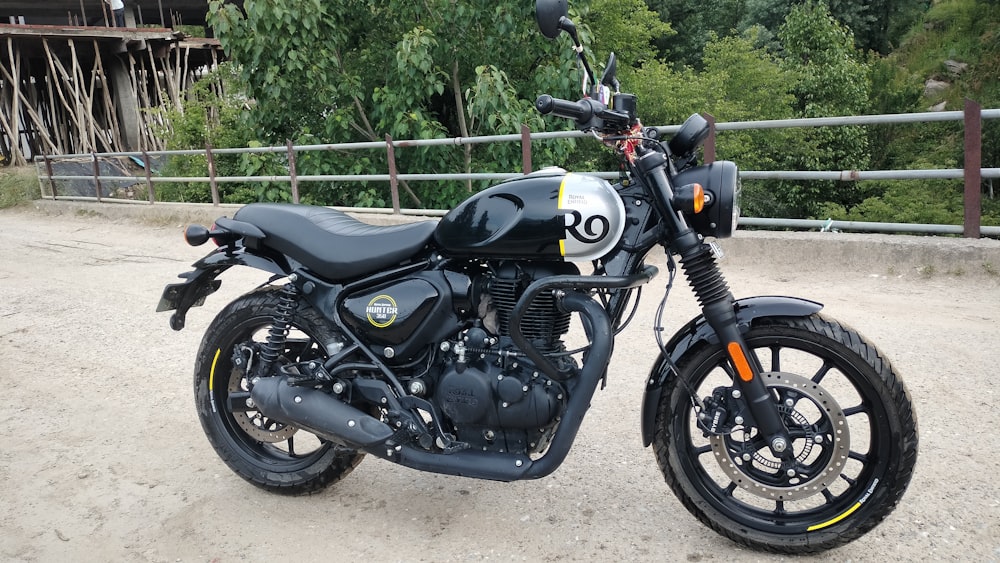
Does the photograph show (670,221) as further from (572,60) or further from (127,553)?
(572,60)

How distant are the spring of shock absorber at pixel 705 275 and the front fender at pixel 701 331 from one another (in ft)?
0.30

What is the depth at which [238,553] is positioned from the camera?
9.44 ft

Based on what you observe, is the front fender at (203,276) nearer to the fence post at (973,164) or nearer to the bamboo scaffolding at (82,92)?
the fence post at (973,164)

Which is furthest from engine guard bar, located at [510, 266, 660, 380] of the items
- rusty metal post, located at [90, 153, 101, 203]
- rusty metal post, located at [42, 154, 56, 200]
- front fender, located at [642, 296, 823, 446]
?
rusty metal post, located at [42, 154, 56, 200]

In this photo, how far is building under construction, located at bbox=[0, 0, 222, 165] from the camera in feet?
68.4

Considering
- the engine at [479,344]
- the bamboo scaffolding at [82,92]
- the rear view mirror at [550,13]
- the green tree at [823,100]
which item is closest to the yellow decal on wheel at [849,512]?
the engine at [479,344]

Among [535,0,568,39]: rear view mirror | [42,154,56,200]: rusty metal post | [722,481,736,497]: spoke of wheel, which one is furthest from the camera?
[42,154,56,200]: rusty metal post

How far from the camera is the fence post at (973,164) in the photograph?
5.98m

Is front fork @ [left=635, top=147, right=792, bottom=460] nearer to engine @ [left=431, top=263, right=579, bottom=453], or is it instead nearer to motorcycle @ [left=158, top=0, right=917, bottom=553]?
motorcycle @ [left=158, top=0, right=917, bottom=553]

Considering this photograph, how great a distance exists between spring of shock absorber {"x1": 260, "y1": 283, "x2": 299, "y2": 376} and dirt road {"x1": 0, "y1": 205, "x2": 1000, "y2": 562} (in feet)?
2.01

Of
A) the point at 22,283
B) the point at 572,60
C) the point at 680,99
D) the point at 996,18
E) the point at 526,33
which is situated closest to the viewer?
the point at 22,283

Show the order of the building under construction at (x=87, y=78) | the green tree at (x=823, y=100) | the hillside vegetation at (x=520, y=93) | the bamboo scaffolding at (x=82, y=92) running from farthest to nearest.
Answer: the bamboo scaffolding at (x=82, y=92), the building under construction at (x=87, y=78), the green tree at (x=823, y=100), the hillside vegetation at (x=520, y=93)

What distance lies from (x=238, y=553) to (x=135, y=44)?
22300mm

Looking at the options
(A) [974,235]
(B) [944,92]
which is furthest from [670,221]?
(B) [944,92]
